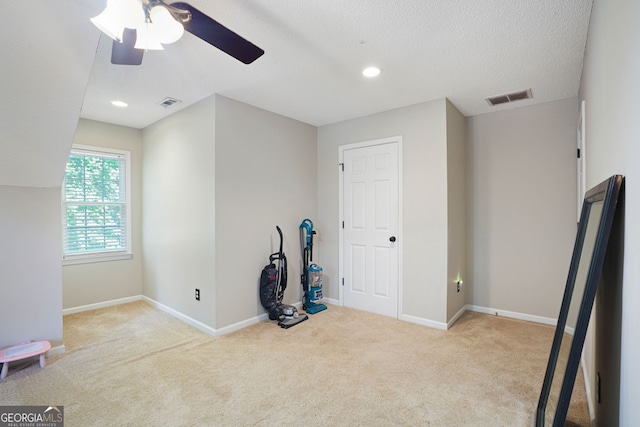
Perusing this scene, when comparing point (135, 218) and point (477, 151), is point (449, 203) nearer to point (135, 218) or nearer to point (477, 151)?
point (477, 151)

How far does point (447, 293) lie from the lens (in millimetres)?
3426

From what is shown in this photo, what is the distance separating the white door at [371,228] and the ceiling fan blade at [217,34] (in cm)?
238

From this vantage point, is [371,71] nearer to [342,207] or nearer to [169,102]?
[342,207]

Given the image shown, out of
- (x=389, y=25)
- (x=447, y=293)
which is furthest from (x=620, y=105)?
(x=447, y=293)

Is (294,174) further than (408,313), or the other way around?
(294,174)

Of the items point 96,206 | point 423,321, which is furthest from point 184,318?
point 423,321

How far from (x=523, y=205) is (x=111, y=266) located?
540 centimetres

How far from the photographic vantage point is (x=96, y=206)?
4.25 m

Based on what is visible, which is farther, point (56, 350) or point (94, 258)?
point (94, 258)

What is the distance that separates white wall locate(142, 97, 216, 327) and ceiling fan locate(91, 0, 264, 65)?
5.39ft

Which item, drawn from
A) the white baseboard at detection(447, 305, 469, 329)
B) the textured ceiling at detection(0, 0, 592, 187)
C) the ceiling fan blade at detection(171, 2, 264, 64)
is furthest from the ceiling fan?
the white baseboard at detection(447, 305, 469, 329)

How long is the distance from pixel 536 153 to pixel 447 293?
192 centimetres

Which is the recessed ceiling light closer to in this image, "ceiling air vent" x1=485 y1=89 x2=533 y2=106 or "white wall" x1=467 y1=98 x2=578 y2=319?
"ceiling air vent" x1=485 y1=89 x2=533 y2=106

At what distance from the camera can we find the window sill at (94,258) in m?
4.00
